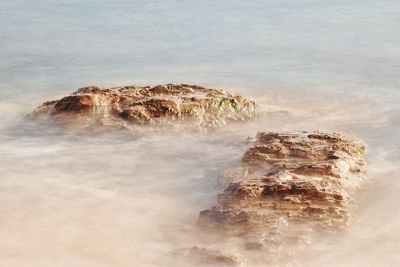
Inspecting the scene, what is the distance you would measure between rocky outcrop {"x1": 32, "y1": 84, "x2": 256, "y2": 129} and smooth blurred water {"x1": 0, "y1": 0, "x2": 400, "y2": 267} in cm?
27

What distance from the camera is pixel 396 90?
8789 mm

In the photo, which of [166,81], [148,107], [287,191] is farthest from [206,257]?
[166,81]

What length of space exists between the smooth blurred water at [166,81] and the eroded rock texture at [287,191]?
20 cm

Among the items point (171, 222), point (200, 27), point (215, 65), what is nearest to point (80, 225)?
point (171, 222)

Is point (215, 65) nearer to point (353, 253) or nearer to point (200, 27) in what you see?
point (200, 27)

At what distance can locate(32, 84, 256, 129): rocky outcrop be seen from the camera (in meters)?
6.73

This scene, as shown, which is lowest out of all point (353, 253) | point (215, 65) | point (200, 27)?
point (353, 253)

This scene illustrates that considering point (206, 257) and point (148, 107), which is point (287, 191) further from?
point (148, 107)

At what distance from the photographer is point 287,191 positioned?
460 cm

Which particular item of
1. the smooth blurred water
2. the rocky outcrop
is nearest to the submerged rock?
the smooth blurred water

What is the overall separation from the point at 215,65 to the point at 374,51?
298 cm

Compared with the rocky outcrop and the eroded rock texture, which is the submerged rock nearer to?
the eroded rock texture

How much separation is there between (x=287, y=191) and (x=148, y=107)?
2.54 m

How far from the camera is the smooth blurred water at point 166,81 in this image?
14.5 feet
